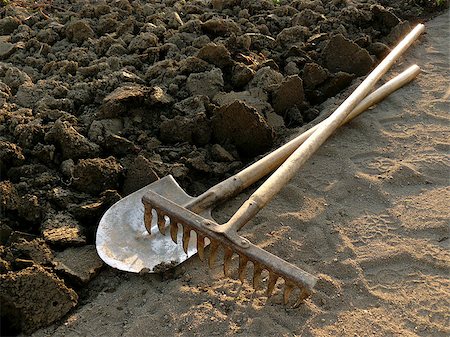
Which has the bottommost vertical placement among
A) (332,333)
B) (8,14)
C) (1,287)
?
(332,333)

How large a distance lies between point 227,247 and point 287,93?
160 cm

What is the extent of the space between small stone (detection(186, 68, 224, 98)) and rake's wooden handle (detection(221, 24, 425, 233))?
82 centimetres

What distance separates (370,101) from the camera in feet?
12.8

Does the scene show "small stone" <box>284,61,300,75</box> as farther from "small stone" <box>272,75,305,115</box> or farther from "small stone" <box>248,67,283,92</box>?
"small stone" <box>272,75,305,115</box>

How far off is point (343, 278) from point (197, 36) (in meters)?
2.43

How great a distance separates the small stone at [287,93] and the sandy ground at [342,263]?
1.31 feet

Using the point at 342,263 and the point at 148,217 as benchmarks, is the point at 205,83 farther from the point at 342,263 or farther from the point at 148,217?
the point at 342,263

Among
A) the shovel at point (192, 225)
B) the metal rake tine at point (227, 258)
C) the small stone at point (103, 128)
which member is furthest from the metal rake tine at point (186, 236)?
the small stone at point (103, 128)

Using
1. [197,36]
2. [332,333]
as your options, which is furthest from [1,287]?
[197,36]

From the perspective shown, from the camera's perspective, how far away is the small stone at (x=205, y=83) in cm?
376

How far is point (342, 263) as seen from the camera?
2822 mm

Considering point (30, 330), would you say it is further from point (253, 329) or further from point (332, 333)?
point (332, 333)

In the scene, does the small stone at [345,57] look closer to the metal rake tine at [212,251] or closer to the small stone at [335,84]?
the small stone at [335,84]

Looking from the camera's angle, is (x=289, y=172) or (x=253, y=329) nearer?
(x=253, y=329)
